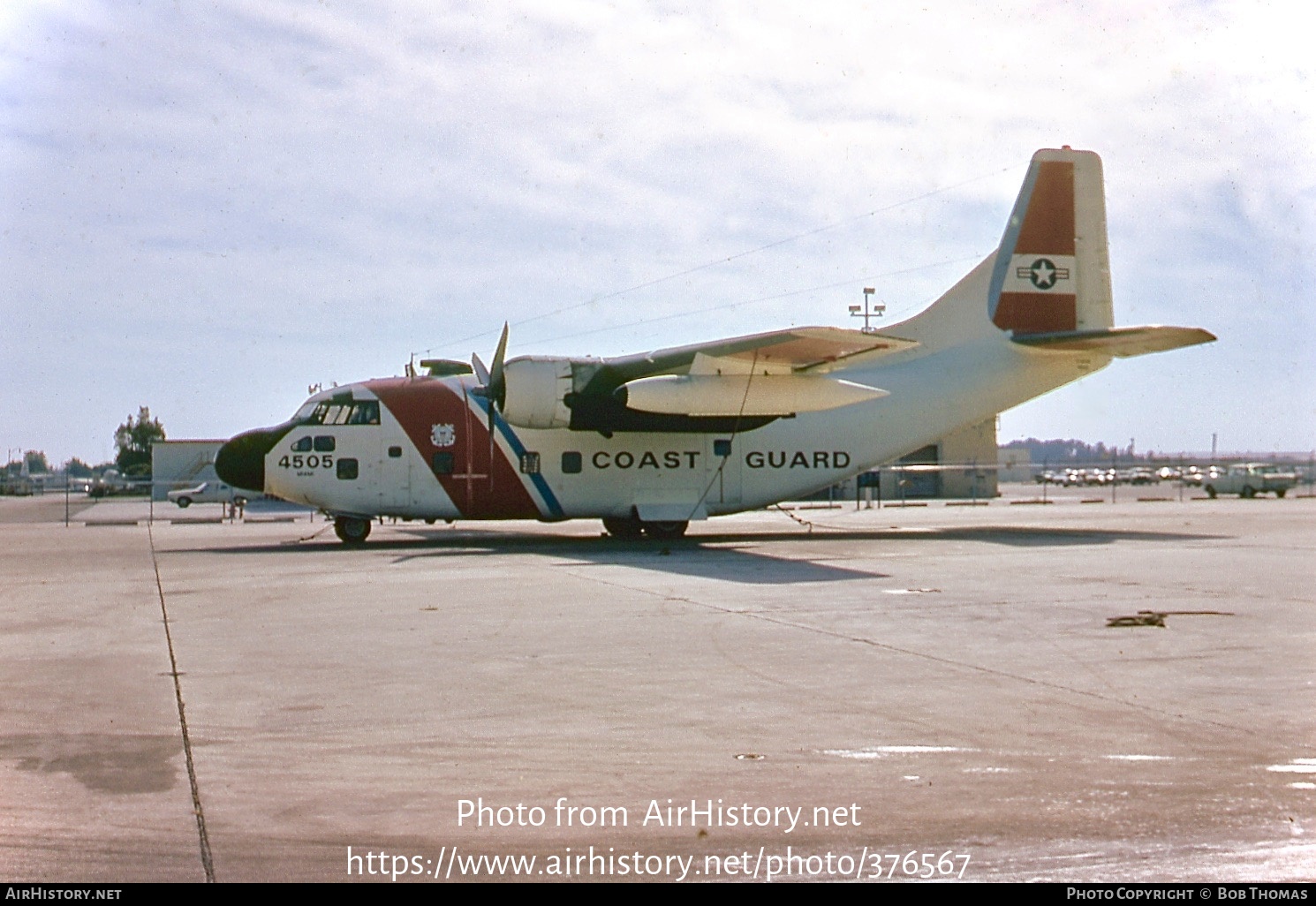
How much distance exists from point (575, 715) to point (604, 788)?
168 centimetres

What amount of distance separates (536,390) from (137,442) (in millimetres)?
109588

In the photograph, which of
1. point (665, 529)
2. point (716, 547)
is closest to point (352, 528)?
point (665, 529)

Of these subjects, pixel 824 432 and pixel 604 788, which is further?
pixel 824 432

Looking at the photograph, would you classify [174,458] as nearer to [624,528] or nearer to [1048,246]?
[624,528]

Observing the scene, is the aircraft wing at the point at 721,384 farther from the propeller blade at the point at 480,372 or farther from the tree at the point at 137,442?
the tree at the point at 137,442

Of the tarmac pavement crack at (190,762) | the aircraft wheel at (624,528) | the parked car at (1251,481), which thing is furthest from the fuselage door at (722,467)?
the parked car at (1251,481)

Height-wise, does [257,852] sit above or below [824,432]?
below

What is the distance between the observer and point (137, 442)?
11950 cm

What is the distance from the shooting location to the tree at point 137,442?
10806 centimetres

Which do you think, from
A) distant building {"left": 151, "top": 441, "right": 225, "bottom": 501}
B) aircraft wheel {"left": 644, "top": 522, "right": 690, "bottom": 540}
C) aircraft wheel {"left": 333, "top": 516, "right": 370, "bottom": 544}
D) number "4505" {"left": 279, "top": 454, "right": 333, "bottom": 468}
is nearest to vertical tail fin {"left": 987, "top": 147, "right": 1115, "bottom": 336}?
aircraft wheel {"left": 644, "top": 522, "right": 690, "bottom": 540}

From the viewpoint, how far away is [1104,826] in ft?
16.6

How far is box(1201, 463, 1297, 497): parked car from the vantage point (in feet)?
177
